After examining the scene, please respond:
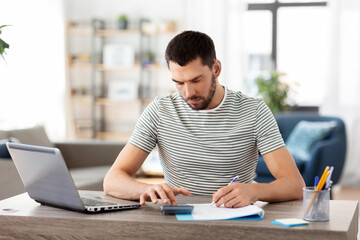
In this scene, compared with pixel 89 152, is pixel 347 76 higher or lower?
higher

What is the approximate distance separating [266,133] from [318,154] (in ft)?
9.23

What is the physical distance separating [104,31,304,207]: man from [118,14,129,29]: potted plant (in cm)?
478

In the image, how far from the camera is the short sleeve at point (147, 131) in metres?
2.13

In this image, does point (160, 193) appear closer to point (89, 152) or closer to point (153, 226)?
point (153, 226)

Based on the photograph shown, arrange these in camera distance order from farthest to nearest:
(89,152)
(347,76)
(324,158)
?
(347,76), (324,158), (89,152)

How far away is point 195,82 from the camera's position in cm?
201

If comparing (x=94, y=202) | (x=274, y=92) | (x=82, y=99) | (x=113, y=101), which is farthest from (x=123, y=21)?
(x=94, y=202)

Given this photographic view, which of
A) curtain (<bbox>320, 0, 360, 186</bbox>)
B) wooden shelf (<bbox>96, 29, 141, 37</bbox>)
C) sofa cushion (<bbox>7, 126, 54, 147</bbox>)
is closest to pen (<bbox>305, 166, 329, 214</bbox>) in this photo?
sofa cushion (<bbox>7, 126, 54, 147</bbox>)

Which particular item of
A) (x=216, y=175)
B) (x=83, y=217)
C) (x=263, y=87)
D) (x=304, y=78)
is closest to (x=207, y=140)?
(x=216, y=175)

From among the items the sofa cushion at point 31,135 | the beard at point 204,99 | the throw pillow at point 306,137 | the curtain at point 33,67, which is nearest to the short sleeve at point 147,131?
the beard at point 204,99

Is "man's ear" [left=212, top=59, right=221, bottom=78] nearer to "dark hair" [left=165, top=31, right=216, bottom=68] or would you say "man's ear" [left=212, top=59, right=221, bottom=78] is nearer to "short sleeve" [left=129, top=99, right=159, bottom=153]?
"dark hair" [left=165, top=31, right=216, bottom=68]

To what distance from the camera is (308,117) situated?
17.8 feet

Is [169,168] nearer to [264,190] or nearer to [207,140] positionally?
[207,140]

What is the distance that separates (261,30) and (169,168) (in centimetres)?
475
